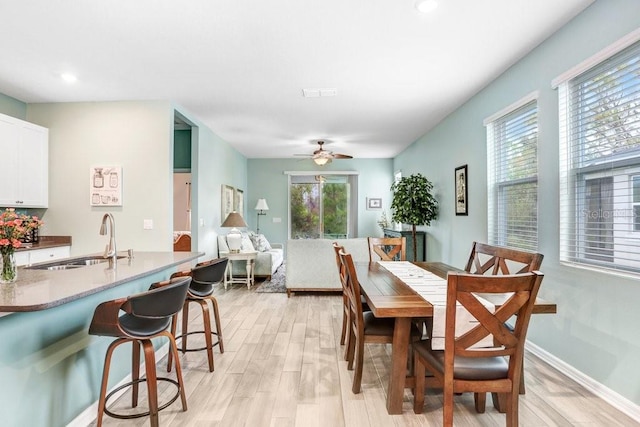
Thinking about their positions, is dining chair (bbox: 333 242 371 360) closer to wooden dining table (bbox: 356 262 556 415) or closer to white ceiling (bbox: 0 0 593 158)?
wooden dining table (bbox: 356 262 556 415)

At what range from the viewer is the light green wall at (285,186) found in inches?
338

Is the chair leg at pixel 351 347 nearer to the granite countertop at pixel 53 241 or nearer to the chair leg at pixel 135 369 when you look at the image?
the chair leg at pixel 135 369

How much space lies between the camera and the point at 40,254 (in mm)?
3881

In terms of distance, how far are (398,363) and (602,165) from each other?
1.92 m

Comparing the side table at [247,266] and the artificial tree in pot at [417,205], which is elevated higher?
the artificial tree in pot at [417,205]

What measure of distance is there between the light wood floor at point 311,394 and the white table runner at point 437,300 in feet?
1.92

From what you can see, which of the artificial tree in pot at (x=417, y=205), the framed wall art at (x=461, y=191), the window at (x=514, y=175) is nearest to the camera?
the window at (x=514, y=175)

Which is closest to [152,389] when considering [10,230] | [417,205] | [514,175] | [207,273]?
[207,273]

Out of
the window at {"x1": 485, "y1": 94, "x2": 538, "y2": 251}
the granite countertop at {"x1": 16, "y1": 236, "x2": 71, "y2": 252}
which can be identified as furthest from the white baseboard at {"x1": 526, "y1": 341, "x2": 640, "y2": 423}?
the granite countertop at {"x1": 16, "y1": 236, "x2": 71, "y2": 252}

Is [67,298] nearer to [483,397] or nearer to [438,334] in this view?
[438,334]

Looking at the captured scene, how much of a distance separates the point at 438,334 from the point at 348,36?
2280 mm

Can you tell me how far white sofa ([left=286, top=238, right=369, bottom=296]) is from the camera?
4.95 metres

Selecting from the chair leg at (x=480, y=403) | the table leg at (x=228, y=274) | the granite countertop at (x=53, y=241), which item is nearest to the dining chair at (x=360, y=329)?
the chair leg at (x=480, y=403)

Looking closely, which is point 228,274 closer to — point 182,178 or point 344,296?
point 344,296
